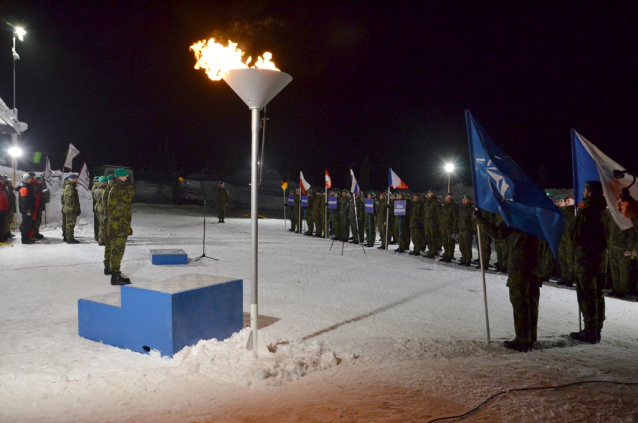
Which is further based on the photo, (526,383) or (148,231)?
(148,231)

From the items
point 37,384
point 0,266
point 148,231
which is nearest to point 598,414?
point 37,384

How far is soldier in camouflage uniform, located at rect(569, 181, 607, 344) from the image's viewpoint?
6.07 m

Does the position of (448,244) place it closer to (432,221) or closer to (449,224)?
(449,224)

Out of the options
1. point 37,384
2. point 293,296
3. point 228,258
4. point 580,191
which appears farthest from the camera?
point 228,258

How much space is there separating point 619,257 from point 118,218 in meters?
10.4

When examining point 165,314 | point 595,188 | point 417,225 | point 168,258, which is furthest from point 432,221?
point 165,314

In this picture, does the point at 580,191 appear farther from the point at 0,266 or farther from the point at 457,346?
the point at 0,266

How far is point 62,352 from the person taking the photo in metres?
4.93

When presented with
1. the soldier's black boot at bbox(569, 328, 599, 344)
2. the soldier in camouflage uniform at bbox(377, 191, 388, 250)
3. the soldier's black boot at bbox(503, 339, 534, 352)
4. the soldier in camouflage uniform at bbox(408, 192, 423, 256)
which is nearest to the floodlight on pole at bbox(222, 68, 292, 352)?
the soldier's black boot at bbox(503, 339, 534, 352)

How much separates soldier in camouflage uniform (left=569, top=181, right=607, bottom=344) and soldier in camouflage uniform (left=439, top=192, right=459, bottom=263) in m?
7.47

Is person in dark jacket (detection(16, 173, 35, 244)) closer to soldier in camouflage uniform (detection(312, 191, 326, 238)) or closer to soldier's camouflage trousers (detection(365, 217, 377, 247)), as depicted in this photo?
soldier in camouflage uniform (detection(312, 191, 326, 238))

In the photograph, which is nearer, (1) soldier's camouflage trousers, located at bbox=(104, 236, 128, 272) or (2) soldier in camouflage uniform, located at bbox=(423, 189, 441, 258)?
(1) soldier's camouflage trousers, located at bbox=(104, 236, 128, 272)

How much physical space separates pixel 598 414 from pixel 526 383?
70 centimetres

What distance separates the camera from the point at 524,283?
219 inches
